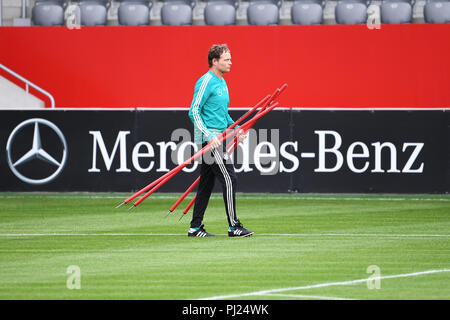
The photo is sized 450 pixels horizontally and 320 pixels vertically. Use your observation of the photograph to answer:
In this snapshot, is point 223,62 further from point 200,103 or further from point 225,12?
point 225,12

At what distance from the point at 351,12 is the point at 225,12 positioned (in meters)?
2.95

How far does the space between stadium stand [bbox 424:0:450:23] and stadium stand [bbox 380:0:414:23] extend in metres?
0.42

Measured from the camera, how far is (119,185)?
53.9ft

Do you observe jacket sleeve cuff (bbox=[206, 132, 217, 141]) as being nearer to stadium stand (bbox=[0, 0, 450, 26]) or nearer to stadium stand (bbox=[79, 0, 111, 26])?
stadium stand (bbox=[0, 0, 450, 26])

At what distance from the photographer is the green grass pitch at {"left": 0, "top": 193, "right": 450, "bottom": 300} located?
7.16 m

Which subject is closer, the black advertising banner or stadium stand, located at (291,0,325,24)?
the black advertising banner

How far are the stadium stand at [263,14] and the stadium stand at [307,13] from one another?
0.43m

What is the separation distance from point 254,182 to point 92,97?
6.49 metres

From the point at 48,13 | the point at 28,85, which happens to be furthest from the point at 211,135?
the point at 48,13

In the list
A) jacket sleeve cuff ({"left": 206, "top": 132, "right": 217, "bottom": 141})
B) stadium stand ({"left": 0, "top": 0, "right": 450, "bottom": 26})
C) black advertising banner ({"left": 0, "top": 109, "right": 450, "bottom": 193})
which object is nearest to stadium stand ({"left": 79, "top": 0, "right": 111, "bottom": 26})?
stadium stand ({"left": 0, "top": 0, "right": 450, "bottom": 26})

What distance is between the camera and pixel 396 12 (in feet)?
71.4

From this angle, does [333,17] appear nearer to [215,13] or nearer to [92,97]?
[215,13]

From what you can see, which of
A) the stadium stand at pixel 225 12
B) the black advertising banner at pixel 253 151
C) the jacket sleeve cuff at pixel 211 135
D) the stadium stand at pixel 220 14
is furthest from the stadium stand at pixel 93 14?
the jacket sleeve cuff at pixel 211 135
